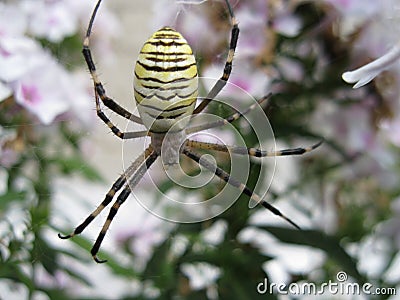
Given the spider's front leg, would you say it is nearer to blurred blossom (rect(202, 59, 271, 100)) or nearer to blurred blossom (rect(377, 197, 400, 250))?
blurred blossom (rect(202, 59, 271, 100))

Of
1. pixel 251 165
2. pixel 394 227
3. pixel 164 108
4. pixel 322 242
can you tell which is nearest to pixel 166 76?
pixel 164 108

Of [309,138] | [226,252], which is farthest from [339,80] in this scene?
[226,252]

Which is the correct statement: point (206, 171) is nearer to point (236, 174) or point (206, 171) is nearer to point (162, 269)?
point (236, 174)

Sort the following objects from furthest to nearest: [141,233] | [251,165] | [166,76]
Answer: [141,233], [251,165], [166,76]

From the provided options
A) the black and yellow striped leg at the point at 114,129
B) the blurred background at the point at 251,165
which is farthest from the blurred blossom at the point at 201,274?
the black and yellow striped leg at the point at 114,129

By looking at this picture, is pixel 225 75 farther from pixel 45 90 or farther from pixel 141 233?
pixel 141 233

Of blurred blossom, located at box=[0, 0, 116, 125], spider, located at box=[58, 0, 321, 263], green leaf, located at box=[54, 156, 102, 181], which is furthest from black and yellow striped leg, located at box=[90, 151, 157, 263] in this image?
green leaf, located at box=[54, 156, 102, 181]

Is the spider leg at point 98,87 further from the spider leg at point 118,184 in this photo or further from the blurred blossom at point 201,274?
the blurred blossom at point 201,274
